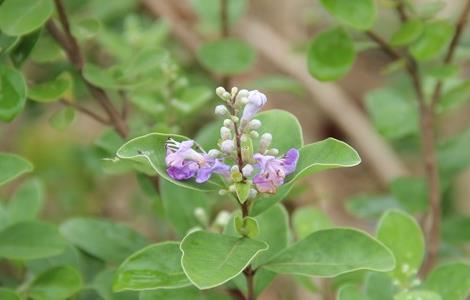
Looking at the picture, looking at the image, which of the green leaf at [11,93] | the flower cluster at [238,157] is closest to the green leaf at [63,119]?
the green leaf at [11,93]

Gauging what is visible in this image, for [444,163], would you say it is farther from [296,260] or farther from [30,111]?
[30,111]

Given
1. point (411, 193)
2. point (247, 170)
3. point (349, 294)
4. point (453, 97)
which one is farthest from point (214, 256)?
point (411, 193)

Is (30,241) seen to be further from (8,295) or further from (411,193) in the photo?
(411,193)

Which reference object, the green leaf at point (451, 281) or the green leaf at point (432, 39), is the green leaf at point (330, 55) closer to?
the green leaf at point (432, 39)

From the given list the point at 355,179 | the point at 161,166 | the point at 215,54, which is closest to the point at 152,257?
the point at 161,166

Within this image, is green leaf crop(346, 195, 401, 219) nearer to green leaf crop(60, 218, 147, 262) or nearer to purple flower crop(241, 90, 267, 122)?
green leaf crop(60, 218, 147, 262)

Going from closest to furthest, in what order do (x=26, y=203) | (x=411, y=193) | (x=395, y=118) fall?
(x=26, y=203)
(x=395, y=118)
(x=411, y=193)
